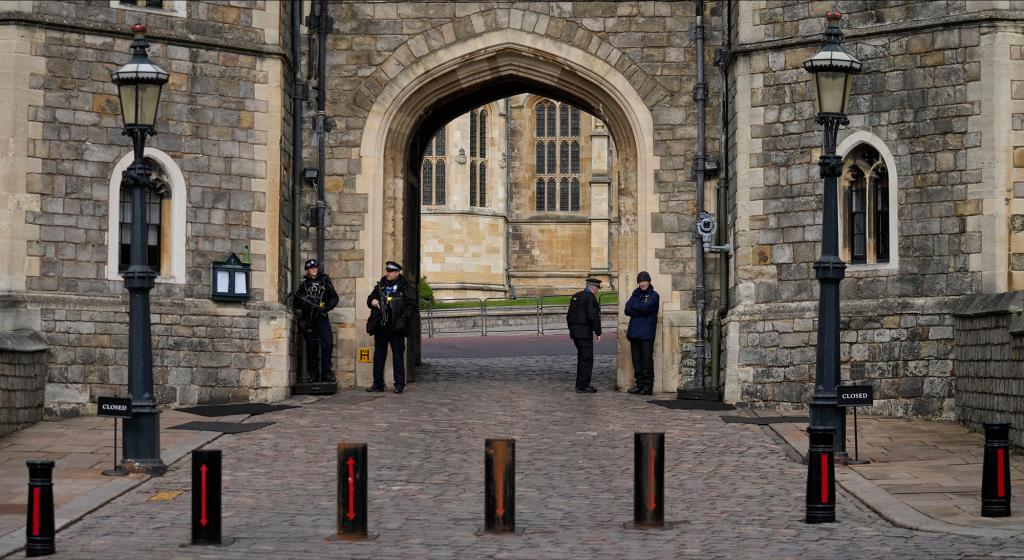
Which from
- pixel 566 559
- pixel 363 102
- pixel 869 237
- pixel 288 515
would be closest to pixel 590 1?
pixel 363 102

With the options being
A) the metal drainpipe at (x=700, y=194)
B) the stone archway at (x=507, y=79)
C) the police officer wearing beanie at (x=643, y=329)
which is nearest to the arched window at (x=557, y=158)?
the stone archway at (x=507, y=79)

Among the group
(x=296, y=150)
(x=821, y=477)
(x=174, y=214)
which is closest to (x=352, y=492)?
(x=821, y=477)

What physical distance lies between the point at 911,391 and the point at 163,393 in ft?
26.1

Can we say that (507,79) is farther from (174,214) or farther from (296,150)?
(174,214)

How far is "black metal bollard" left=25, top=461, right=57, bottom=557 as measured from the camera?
32.3 ft

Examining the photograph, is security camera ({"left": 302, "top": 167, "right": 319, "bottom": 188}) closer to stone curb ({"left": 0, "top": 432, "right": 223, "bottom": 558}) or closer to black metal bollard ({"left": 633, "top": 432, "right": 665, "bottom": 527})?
stone curb ({"left": 0, "top": 432, "right": 223, "bottom": 558})

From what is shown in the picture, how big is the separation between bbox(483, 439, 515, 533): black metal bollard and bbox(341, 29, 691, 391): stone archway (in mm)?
9699

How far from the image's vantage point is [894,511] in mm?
11391

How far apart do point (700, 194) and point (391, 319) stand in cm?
402

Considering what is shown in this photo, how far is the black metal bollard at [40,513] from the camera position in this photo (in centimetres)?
984

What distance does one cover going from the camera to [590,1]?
67.2ft

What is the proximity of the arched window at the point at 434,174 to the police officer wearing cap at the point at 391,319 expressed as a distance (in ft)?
108

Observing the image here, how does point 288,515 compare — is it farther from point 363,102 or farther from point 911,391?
point 363,102

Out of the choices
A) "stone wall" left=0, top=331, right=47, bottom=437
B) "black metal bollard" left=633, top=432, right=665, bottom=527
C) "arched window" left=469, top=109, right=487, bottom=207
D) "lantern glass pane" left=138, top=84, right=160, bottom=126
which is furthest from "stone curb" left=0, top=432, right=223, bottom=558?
"arched window" left=469, top=109, right=487, bottom=207
